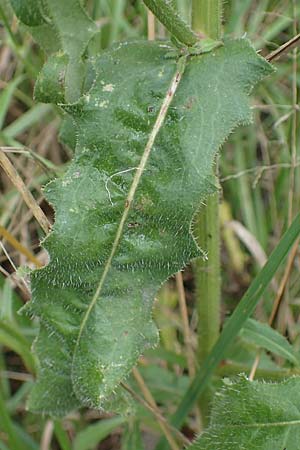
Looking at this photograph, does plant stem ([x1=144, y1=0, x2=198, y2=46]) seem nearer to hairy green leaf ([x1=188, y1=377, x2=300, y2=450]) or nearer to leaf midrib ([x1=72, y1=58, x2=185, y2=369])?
leaf midrib ([x1=72, y1=58, x2=185, y2=369])

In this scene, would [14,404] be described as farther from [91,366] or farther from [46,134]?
[46,134]

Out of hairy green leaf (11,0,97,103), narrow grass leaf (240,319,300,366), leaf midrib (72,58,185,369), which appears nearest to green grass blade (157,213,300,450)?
narrow grass leaf (240,319,300,366)

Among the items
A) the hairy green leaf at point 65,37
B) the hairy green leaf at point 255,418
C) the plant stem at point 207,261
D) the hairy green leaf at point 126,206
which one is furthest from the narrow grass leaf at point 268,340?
the hairy green leaf at point 65,37

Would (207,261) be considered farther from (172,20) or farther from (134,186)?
(172,20)

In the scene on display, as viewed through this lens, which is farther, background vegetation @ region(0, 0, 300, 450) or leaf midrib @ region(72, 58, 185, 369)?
background vegetation @ region(0, 0, 300, 450)

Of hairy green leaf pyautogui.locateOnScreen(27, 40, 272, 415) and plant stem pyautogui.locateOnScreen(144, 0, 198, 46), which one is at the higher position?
plant stem pyautogui.locateOnScreen(144, 0, 198, 46)

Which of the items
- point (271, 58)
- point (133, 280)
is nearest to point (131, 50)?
point (271, 58)
